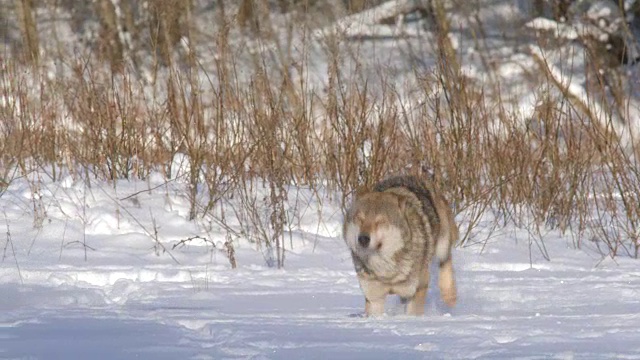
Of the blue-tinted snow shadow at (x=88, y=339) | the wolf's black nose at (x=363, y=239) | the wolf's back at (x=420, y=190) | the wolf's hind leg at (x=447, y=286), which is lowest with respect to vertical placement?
the blue-tinted snow shadow at (x=88, y=339)

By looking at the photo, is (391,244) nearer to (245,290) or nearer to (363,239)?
(363,239)

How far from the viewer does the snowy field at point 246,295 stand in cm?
385

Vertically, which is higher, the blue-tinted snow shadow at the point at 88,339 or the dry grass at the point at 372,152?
the dry grass at the point at 372,152

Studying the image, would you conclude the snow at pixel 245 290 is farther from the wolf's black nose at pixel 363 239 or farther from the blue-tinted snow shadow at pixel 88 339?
the wolf's black nose at pixel 363 239

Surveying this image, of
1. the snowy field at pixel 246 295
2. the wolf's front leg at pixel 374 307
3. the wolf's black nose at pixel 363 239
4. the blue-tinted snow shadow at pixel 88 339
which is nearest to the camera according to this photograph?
the blue-tinted snow shadow at pixel 88 339

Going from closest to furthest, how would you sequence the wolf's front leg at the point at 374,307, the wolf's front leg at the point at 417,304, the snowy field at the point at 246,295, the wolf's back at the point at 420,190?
the snowy field at the point at 246,295 < the wolf's front leg at the point at 374,307 < the wolf's front leg at the point at 417,304 < the wolf's back at the point at 420,190

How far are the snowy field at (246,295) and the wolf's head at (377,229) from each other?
0.28m

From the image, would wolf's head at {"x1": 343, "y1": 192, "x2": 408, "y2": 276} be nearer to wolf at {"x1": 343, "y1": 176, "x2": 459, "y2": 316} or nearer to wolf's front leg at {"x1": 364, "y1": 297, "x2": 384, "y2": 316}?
wolf at {"x1": 343, "y1": 176, "x2": 459, "y2": 316}

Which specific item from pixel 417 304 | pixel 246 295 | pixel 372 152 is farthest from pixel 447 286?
pixel 372 152

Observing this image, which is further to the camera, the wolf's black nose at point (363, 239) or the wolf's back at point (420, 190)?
the wolf's back at point (420, 190)

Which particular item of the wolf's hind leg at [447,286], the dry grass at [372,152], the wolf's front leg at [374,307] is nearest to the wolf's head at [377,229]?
the wolf's front leg at [374,307]

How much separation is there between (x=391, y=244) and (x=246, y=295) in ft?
3.58

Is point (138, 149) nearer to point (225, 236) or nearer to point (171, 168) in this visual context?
point (171, 168)

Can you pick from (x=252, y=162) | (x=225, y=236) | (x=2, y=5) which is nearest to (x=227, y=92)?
(x=252, y=162)
